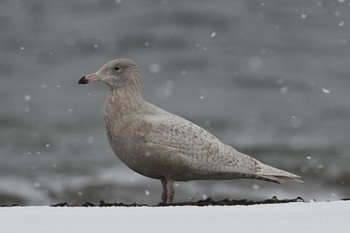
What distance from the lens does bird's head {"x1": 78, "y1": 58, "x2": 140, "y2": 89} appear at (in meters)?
6.05

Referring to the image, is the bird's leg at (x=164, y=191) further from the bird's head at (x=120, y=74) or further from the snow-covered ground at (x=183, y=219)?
the snow-covered ground at (x=183, y=219)

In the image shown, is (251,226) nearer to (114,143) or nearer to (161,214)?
(161,214)

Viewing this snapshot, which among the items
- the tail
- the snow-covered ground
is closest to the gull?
the tail

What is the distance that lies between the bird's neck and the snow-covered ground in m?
2.54

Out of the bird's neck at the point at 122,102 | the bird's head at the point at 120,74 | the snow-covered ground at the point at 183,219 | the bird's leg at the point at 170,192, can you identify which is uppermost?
the bird's head at the point at 120,74

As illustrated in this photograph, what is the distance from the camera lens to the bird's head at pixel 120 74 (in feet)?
19.9

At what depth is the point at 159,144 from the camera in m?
5.93

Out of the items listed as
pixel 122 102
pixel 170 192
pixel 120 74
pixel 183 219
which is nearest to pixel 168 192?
pixel 170 192

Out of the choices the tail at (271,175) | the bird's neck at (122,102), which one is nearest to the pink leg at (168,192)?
the bird's neck at (122,102)

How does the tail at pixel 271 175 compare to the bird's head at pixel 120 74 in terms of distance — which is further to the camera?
the tail at pixel 271 175

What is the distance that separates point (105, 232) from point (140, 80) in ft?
11.3

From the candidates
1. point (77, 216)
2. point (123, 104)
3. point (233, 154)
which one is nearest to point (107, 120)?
point (123, 104)

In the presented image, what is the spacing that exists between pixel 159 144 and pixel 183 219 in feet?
9.20

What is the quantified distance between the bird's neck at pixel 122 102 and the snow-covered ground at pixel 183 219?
2.54m
